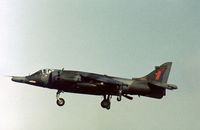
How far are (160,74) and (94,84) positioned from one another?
967 centimetres

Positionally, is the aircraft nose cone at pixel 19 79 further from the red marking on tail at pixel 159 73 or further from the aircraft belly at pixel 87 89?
the red marking on tail at pixel 159 73

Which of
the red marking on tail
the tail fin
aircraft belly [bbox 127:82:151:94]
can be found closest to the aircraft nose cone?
aircraft belly [bbox 127:82:151:94]

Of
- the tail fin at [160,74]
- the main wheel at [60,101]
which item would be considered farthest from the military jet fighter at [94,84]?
the tail fin at [160,74]

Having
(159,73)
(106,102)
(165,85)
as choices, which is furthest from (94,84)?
(159,73)

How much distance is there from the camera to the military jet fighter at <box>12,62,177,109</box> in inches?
2082

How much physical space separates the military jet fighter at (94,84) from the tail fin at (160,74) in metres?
1.14

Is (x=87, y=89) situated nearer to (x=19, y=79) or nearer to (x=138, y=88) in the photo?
(x=138, y=88)

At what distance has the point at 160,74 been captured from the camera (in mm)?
59031

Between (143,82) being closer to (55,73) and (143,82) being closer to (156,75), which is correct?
(156,75)

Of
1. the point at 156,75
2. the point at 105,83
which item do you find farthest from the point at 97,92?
the point at 156,75

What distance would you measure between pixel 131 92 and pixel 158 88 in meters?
3.05

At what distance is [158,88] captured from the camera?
55.4m

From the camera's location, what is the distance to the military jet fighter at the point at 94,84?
52875 millimetres

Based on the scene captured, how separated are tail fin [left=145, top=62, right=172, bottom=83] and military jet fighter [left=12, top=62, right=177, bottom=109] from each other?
1142 millimetres
